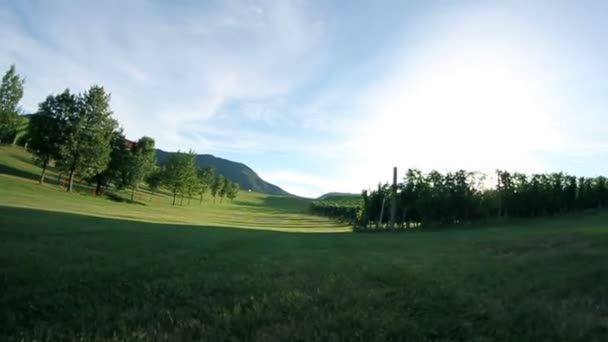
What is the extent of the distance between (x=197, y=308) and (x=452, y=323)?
355 centimetres

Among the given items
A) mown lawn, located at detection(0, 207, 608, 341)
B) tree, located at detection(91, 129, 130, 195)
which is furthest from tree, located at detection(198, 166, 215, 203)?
mown lawn, located at detection(0, 207, 608, 341)

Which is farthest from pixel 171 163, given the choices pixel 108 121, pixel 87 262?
pixel 87 262

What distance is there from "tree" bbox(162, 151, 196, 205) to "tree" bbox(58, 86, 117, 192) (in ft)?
55.2

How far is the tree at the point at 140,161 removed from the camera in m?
57.2

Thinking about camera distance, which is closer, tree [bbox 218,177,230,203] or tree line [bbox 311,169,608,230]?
tree line [bbox 311,169,608,230]

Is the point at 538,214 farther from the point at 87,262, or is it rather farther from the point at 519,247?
the point at 87,262

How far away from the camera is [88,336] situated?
3684 millimetres

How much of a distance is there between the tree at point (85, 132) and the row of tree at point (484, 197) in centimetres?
3985

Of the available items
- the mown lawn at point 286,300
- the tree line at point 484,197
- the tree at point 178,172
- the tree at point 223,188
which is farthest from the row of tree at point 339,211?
the mown lawn at point 286,300

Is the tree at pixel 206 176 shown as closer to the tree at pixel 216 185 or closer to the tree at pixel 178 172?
the tree at pixel 216 185

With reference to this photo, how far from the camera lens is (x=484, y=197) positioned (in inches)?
1833

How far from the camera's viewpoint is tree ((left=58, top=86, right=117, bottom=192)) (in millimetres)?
46406

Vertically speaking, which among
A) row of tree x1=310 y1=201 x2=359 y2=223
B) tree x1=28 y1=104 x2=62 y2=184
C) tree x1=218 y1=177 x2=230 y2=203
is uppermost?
tree x1=28 y1=104 x2=62 y2=184

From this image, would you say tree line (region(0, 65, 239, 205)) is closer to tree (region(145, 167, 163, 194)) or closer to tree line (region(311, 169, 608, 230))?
tree (region(145, 167, 163, 194))
